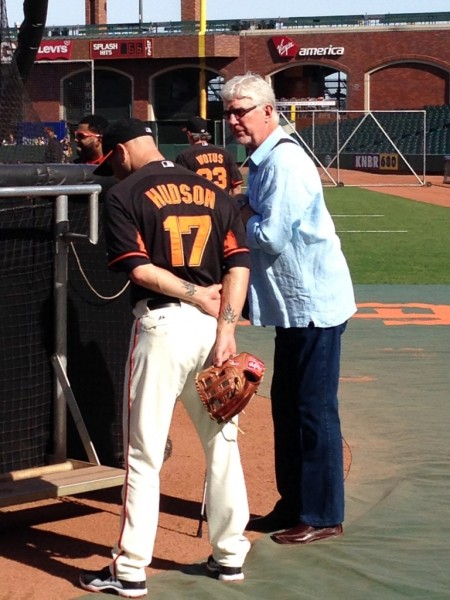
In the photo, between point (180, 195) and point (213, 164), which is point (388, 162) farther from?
point (180, 195)

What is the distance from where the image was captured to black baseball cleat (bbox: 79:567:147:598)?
14.0ft

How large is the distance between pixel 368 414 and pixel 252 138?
321 cm

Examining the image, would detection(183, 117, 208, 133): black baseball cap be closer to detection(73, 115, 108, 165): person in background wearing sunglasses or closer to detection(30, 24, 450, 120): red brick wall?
detection(73, 115, 108, 165): person in background wearing sunglasses

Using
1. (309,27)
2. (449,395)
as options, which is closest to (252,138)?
(449,395)

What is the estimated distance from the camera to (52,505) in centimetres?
564

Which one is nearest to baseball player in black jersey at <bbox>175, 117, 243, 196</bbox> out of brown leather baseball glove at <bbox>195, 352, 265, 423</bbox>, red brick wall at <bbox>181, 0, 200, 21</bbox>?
brown leather baseball glove at <bbox>195, 352, 265, 423</bbox>

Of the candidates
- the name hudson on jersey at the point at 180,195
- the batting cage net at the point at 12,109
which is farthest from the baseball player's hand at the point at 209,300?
the batting cage net at the point at 12,109

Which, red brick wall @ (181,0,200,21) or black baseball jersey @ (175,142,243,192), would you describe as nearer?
black baseball jersey @ (175,142,243,192)

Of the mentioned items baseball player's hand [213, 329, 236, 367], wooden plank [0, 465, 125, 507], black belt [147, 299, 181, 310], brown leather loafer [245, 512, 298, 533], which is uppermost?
black belt [147, 299, 181, 310]

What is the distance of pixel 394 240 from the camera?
63.1 feet

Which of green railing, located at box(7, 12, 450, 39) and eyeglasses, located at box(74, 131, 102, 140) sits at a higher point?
green railing, located at box(7, 12, 450, 39)

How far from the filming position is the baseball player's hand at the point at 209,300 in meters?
4.27

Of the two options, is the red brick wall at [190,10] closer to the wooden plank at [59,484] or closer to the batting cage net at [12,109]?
the batting cage net at [12,109]

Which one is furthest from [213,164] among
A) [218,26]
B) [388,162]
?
[218,26]
